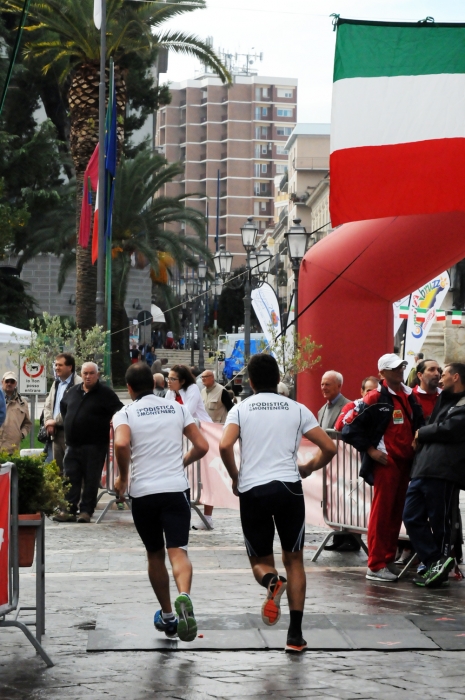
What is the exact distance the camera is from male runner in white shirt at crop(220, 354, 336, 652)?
6.24 metres

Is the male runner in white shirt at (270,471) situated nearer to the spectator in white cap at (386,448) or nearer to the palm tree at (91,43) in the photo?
the spectator in white cap at (386,448)

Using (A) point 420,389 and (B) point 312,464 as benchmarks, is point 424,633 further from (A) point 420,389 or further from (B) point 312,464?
(A) point 420,389

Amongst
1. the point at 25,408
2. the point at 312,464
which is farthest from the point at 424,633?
the point at 25,408

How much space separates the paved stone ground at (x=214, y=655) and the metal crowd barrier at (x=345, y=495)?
29cm

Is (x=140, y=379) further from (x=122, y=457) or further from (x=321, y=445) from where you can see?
(x=321, y=445)

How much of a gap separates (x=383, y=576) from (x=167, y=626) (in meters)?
2.55

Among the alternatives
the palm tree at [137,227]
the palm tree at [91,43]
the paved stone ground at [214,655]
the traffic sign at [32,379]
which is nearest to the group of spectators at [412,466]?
the paved stone ground at [214,655]

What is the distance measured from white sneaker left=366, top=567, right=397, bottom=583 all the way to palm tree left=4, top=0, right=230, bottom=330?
19059 millimetres

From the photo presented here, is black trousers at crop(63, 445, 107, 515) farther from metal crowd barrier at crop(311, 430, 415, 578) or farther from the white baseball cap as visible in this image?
the white baseball cap

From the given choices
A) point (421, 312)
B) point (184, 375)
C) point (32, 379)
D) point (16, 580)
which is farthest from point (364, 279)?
point (421, 312)

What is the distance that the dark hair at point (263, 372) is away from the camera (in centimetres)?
645

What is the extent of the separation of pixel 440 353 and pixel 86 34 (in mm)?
18828

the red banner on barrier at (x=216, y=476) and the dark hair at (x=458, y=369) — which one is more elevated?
the dark hair at (x=458, y=369)

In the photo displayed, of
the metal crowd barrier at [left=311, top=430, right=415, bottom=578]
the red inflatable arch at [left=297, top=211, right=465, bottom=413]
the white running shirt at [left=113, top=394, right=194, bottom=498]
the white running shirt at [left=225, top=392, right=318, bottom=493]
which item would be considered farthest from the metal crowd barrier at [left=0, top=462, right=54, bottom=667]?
the red inflatable arch at [left=297, top=211, right=465, bottom=413]
